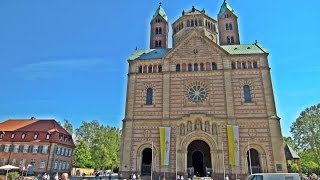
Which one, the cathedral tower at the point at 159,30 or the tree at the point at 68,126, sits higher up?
the cathedral tower at the point at 159,30

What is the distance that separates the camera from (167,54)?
39.4 m

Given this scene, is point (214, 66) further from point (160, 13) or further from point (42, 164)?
point (42, 164)

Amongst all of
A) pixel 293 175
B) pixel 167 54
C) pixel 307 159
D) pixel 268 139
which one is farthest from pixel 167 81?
pixel 307 159

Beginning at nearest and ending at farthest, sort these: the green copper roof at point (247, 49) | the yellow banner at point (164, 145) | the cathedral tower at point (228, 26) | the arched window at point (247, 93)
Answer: the yellow banner at point (164, 145) → the arched window at point (247, 93) → the green copper roof at point (247, 49) → the cathedral tower at point (228, 26)

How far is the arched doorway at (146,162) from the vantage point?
3453 cm

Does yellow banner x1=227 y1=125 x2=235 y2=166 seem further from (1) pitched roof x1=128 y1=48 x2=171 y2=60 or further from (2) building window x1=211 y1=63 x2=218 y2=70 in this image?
(1) pitched roof x1=128 y1=48 x2=171 y2=60

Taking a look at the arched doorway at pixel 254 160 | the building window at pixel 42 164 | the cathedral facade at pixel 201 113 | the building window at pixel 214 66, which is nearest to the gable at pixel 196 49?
the cathedral facade at pixel 201 113

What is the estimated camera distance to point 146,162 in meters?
36.2

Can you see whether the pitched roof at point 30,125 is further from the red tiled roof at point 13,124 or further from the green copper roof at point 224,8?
the green copper roof at point 224,8

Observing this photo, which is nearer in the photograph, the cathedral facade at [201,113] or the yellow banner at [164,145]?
the cathedral facade at [201,113]

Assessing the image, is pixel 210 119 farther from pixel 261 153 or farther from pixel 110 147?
pixel 110 147

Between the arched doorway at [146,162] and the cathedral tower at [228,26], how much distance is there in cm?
2480

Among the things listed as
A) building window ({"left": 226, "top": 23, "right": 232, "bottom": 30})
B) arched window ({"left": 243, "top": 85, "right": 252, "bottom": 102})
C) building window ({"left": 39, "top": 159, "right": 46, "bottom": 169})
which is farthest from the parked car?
building window ({"left": 39, "top": 159, "right": 46, "bottom": 169})

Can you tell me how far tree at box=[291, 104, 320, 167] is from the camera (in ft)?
141
